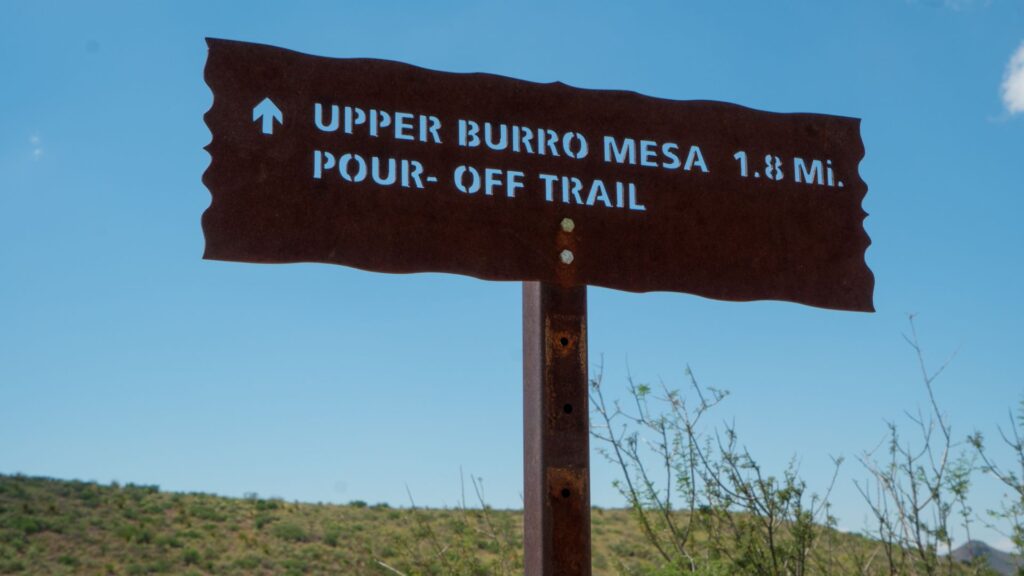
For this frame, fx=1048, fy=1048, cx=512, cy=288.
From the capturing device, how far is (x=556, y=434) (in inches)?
109

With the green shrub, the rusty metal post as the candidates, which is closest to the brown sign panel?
the rusty metal post

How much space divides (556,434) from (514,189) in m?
0.68

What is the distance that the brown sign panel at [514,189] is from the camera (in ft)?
9.04

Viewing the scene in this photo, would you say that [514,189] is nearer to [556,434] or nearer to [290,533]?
[556,434]

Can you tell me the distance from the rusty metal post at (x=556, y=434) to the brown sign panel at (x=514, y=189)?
0.12 metres

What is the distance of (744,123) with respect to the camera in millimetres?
3293

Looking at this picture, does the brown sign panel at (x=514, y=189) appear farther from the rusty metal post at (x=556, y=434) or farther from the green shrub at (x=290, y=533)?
the green shrub at (x=290, y=533)

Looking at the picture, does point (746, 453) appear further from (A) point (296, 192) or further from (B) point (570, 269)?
(A) point (296, 192)

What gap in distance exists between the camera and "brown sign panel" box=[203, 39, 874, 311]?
9.04 ft

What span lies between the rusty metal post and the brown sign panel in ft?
0.39

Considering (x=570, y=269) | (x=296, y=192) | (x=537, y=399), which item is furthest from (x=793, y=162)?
(x=296, y=192)

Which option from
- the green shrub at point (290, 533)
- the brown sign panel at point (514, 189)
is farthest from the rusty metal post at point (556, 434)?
the green shrub at point (290, 533)

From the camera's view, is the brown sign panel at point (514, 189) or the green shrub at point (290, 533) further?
the green shrub at point (290, 533)

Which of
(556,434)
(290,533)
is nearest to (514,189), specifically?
(556,434)
